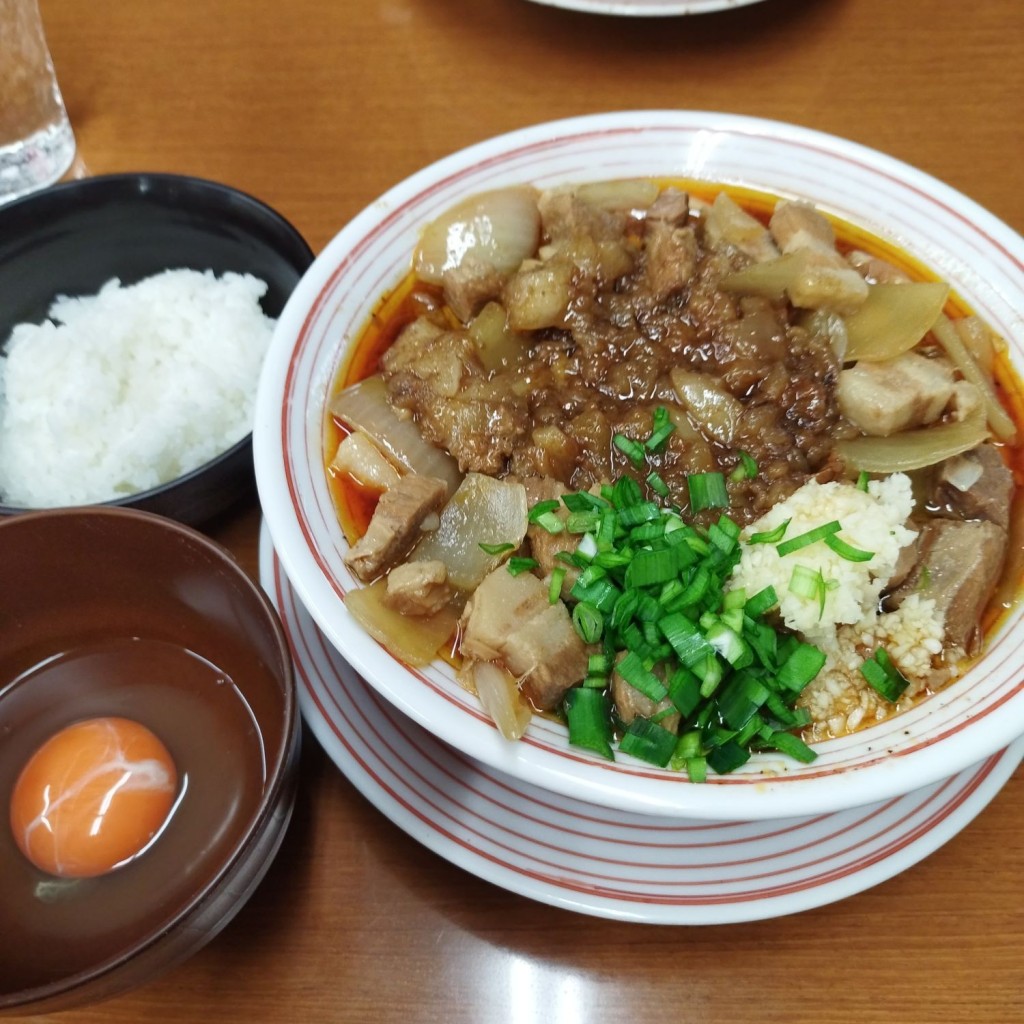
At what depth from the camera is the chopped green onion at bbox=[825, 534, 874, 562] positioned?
5.34 feet

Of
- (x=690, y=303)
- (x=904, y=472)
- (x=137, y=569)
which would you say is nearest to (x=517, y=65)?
(x=690, y=303)

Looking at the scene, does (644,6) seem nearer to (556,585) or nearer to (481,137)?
(481,137)

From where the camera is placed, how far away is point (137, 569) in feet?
5.82

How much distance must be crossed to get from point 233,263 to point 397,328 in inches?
28.9

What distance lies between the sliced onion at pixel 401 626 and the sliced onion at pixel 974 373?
135 cm

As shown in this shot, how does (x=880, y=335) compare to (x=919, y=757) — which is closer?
(x=919, y=757)

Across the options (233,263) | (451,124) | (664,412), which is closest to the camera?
(664,412)

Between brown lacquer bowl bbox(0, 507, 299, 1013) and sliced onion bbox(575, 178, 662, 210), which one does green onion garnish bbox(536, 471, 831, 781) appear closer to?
brown lacquer bowl bbox(0, 507, 299, 1013)

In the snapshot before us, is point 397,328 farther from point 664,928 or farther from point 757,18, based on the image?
point 757,18

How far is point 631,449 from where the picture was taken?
1868 mm

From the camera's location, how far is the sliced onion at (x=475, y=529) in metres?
1.79

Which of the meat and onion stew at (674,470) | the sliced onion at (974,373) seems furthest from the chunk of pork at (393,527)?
the sliced onion at (974,373)

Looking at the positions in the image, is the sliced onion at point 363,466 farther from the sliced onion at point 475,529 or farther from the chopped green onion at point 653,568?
the chopped green onion at point 653,568

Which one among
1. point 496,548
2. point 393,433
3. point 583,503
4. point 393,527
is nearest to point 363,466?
point 393,433
